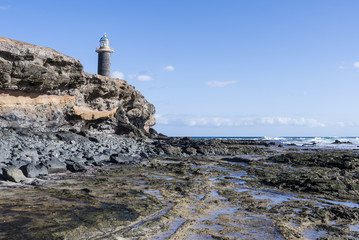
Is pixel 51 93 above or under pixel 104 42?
under

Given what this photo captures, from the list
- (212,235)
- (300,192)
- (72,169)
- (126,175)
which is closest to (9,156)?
(72,169)

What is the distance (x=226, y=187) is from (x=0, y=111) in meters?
13.2

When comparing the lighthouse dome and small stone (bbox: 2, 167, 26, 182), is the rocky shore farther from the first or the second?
the lighthouse dome

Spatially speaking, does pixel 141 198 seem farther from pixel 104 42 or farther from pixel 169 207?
pixel 104 42

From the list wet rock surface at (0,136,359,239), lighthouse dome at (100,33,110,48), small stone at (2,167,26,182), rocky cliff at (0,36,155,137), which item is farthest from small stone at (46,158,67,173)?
lighthouse dome at (100,33,110,48)

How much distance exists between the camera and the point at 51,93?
1791cm

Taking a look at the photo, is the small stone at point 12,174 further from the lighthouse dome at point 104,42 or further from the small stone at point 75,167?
the lighthouse dome at point 104,42

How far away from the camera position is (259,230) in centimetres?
409

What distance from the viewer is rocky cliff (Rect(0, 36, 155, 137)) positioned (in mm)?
14672

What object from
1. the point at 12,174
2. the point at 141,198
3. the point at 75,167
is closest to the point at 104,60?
the point at 75,167

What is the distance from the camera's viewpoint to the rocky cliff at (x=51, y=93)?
1467 cm

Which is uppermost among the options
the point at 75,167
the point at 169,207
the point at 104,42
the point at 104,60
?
the point at 104,42

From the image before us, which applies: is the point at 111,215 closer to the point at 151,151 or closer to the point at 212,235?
the point at 212,235

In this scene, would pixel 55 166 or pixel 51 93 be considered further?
pixel 51 93
